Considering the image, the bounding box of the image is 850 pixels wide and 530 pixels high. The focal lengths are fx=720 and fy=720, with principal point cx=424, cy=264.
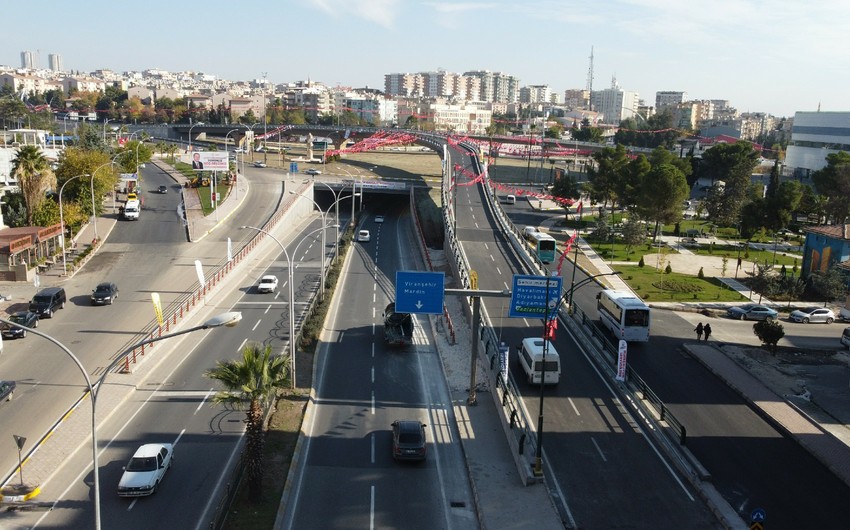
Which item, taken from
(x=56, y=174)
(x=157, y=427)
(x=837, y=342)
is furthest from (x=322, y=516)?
(x=56, y=174)

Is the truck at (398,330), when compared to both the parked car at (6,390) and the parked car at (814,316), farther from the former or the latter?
the parked car at (814,316)

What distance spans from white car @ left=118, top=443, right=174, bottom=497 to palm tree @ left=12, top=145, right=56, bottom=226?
40.8 metres

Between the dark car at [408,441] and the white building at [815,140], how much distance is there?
368 feet

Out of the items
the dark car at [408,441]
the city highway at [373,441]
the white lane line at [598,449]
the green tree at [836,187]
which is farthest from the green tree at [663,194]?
the dark car at [408,441]

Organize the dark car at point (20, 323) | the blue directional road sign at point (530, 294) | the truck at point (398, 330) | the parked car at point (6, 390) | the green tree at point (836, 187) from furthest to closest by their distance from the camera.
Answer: the green tree at point (836, 187)
the truck at point (398, 330)
the dark car at point (20, 323)
the blue directional road sign at point (530, 294)
the parked car at point (6, 390)

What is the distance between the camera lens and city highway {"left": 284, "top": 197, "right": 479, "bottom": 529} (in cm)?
2222

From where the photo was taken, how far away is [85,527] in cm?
2048

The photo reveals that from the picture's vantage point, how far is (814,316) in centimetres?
4625

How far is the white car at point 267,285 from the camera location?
49.6 metres

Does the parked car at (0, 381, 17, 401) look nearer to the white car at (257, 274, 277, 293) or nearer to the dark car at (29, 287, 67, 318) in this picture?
the dark car at (29, 287, 67, 318)

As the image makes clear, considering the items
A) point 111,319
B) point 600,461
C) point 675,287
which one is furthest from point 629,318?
point 111,319

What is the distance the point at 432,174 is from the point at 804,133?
66.1 meters

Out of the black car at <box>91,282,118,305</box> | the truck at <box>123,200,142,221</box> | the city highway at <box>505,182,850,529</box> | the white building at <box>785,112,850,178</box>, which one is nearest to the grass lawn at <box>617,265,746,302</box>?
the city highway at <box>505,182,850,529</box>

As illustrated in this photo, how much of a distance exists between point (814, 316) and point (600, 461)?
28491 mm
